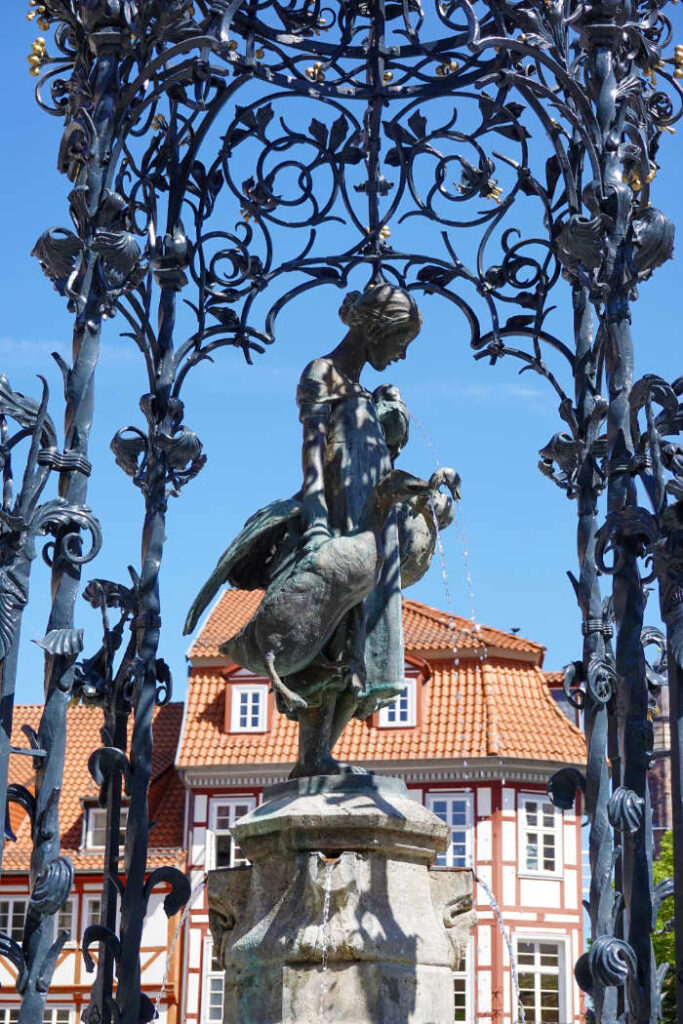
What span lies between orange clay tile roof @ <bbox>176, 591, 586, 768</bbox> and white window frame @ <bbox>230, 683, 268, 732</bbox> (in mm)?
151

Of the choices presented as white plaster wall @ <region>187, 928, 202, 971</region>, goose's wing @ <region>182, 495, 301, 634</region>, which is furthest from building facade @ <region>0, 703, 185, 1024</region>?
goose's wing @ <region>182, 495, 301, 634</region>

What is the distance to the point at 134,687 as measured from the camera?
9516 mm

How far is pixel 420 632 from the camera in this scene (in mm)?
36656

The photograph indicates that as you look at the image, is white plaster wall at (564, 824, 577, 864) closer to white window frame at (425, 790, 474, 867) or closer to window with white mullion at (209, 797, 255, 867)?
white window frame at (425, 790, 474, 867)

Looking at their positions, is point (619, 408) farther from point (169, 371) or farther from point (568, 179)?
point (169, 371)

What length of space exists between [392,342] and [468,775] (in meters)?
26.7

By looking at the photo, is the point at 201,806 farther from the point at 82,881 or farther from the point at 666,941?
the point at 666,941

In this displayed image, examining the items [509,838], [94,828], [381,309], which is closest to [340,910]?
[381,309]

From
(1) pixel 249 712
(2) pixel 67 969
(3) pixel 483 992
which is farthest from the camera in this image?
(1) pixel 249 712

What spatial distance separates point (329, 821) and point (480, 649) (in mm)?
27147

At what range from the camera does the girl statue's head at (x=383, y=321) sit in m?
9.15

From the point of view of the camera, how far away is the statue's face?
30.1 feet

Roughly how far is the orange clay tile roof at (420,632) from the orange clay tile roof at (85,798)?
2.96m

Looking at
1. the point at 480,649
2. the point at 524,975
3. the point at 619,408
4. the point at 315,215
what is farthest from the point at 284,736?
the point at 619,408
